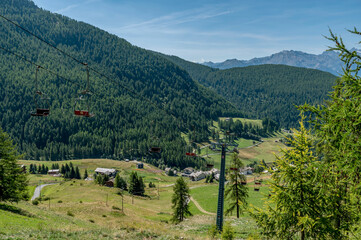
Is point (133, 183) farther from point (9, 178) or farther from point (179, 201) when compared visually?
point (9, 178)

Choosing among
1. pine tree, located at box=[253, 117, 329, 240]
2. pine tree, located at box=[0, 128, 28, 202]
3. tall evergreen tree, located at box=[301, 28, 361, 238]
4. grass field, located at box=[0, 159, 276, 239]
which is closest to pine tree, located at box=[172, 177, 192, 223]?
grass field, located at box=[0, 159, 276, 239]

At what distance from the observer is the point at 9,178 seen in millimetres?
35219

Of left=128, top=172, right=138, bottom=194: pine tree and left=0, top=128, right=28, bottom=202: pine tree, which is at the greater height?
left=0, top=128, right=28, bottom=202: pine tree

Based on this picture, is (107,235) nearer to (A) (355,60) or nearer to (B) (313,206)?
(B) (313,206)

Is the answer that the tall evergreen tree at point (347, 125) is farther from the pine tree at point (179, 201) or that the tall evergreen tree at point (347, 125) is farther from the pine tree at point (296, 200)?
the pine tree at point (179, 201)

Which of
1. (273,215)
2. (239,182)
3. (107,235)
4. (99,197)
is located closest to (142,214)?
(99,197)

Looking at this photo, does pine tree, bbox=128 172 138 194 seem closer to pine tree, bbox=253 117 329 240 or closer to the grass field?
the grass field

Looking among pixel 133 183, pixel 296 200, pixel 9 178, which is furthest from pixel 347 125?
pixel 133 183

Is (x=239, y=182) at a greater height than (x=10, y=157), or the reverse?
(x=10, y=157)

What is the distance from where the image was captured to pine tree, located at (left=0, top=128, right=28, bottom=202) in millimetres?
34625

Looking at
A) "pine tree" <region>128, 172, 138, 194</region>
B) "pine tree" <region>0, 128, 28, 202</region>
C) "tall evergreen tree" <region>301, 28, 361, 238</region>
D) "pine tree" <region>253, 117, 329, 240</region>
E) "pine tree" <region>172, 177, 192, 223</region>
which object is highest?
"tall evergreen tree" <region>301, 28, 361, 238</region>

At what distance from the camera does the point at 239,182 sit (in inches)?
2052

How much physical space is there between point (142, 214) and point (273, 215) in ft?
185

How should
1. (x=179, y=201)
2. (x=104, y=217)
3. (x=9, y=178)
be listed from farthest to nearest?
(x=179, y=201) < (x=104, y=217) < (x=9, y=178)
